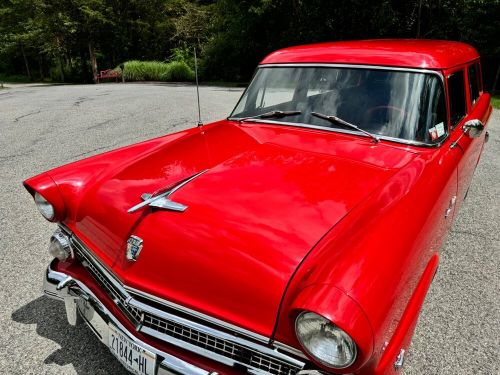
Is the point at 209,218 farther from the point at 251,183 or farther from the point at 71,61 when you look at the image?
the point at 71,61

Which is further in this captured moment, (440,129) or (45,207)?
(440,129)

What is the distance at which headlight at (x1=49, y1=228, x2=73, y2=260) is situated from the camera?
2.21 metres

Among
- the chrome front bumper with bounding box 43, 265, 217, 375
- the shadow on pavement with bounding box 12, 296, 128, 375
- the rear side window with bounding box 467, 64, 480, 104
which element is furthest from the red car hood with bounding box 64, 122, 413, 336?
→ the rear side window with bounding box 467, 64, 480, 104

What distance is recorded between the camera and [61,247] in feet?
7.27

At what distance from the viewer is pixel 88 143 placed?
22.9ft

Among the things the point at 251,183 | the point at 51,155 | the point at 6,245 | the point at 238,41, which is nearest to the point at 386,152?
the point at 251,183

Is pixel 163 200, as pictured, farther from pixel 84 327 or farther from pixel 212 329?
pixel 84 327

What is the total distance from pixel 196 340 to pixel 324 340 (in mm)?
582

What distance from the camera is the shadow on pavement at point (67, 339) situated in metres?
2.18

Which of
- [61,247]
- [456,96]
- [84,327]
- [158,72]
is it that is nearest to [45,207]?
[61,247]

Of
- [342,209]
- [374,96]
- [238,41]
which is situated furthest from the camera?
[238,41]

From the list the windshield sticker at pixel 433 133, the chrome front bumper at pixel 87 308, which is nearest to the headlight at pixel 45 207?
the chrome front bumper at pixel 87 308

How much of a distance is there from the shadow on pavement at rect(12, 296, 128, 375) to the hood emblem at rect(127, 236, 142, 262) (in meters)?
0.82

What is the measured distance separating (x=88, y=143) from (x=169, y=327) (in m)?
6.06
